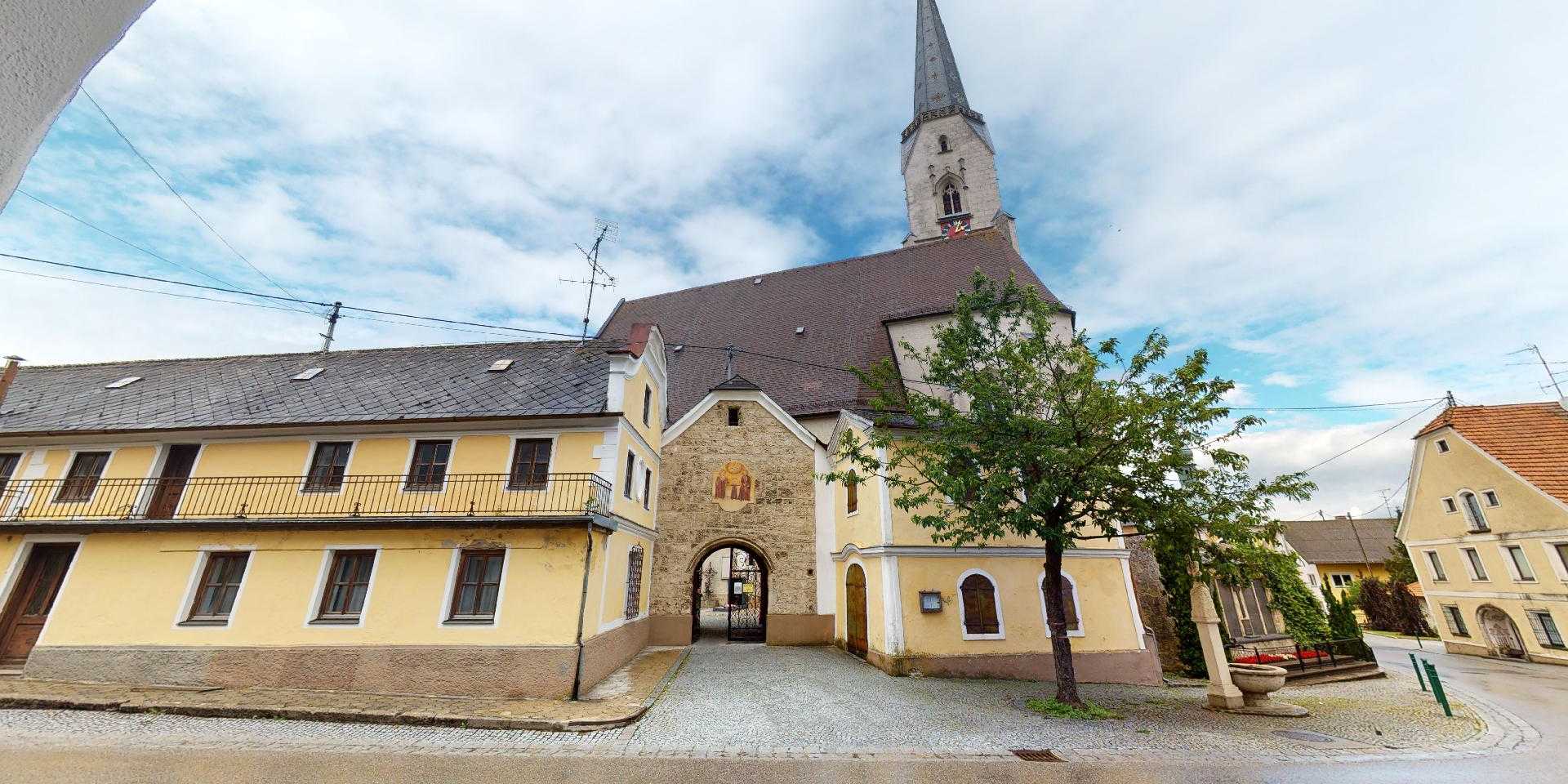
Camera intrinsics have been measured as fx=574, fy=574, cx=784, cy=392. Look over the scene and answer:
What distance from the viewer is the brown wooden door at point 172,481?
11.9m

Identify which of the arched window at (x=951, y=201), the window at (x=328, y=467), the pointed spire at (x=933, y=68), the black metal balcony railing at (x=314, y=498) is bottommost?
the black metal balcony railing at (x=314, y=498)

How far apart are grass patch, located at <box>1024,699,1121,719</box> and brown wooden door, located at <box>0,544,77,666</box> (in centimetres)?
1870

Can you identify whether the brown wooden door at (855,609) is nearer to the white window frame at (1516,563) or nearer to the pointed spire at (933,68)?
the white window frame at (1516,563)

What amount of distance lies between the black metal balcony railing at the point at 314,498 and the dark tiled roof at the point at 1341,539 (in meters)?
53.8

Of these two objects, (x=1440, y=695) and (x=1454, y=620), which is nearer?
(x=1440, y=695)

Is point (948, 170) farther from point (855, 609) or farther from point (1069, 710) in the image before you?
point (1069, 710)

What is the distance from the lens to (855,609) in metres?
15.4

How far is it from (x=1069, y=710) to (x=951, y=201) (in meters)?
32.0

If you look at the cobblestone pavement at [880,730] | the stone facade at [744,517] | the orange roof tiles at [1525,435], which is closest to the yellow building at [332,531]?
the cobblestone pavement at [880,730]

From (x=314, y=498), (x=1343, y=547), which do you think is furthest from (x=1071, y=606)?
(x=1343, y=547)

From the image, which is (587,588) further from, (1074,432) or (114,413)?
(114,413)

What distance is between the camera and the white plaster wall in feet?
4.17

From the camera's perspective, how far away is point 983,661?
13.2 metres

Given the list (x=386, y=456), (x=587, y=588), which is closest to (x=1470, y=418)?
(x=587, y=588)
